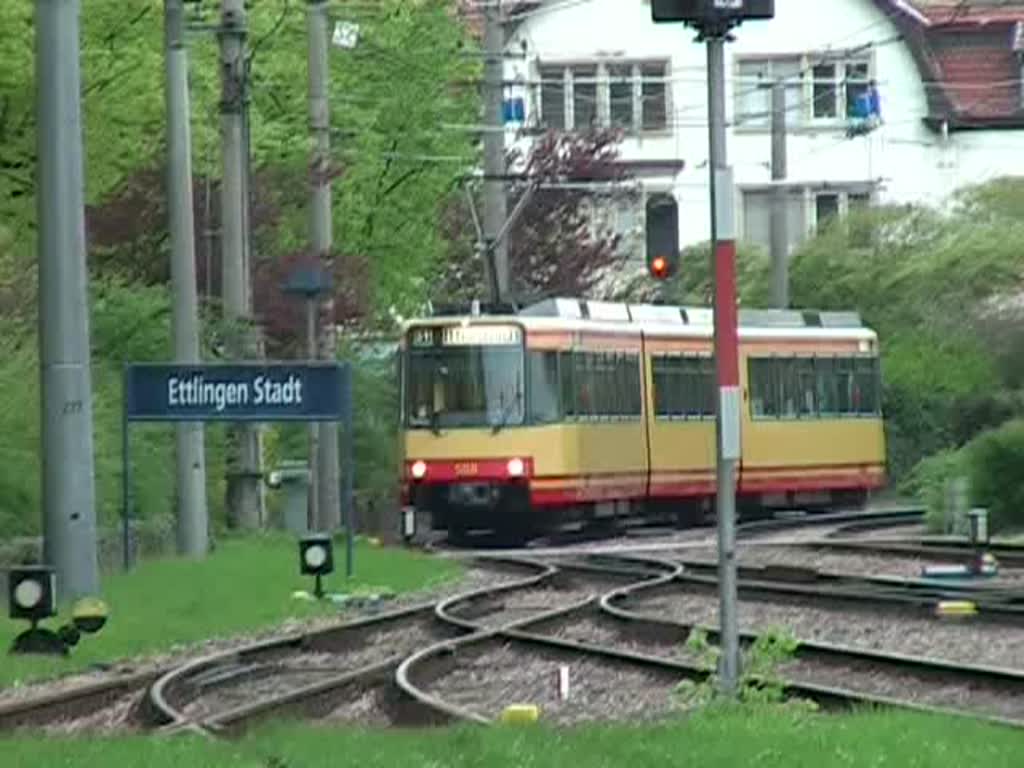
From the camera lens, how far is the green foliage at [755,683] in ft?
54.4

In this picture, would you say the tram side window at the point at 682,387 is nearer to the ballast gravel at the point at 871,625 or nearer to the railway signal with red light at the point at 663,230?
the ballast gravel at the point at 871,625

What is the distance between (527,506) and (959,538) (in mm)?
6350

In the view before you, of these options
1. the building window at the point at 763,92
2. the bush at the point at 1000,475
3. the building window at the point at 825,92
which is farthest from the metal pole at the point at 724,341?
the building window at the point at 763,92

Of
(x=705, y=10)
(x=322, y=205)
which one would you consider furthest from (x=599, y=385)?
(x=705, y=10)

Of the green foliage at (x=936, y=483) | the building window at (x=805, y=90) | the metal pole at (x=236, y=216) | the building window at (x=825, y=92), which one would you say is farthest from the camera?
the building window at (x=825, y=92)

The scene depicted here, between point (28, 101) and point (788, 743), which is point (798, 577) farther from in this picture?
point (788, 743)

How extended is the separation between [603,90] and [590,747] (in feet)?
207

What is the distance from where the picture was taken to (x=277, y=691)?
1988cm

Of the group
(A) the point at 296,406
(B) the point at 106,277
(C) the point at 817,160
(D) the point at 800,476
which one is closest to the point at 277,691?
(A) the point at 296,406

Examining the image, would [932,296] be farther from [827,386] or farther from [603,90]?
[603,90]

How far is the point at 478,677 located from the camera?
21.1 m

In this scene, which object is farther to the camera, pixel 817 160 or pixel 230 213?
pixel 817 160

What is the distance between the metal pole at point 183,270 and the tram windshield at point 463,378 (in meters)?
7.38

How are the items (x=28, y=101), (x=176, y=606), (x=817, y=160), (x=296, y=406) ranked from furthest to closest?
(x=817, y=160) < (x=28, y=101) < (x=296, y=406) < (x=176, y=606)
